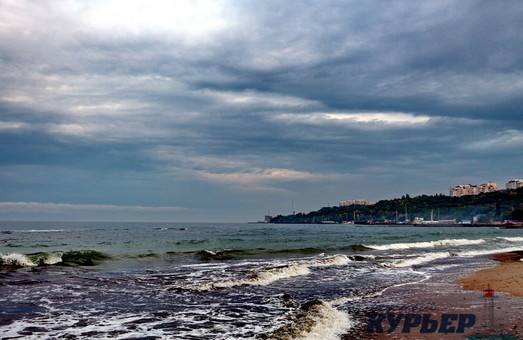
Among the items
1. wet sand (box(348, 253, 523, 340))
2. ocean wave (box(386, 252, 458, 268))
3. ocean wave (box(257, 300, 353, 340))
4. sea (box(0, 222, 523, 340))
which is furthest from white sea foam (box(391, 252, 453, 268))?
ocean wave (box(257, 300, 353, 340))

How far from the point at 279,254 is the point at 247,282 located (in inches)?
686

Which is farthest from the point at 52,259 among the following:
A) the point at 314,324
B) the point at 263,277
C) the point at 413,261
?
the point at 413,261

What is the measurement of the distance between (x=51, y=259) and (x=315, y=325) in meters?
23.4

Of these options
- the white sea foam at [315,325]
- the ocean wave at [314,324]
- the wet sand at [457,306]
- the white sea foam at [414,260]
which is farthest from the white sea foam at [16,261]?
the white sea foam at [414,260]

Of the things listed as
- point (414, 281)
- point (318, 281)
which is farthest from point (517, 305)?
point (318, 281)

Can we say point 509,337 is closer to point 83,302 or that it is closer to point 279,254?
point 83,302

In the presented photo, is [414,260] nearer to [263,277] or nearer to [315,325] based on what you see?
[263,277]

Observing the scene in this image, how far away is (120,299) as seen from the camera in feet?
46.5

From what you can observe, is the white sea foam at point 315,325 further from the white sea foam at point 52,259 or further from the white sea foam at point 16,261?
the white sea foam at point 52,259

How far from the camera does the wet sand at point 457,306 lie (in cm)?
905

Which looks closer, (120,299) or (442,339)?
(442,339)

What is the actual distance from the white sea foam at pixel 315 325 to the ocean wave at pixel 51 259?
20.0 m

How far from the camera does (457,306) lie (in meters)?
12.3

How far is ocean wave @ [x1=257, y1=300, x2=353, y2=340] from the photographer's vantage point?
924 cm
